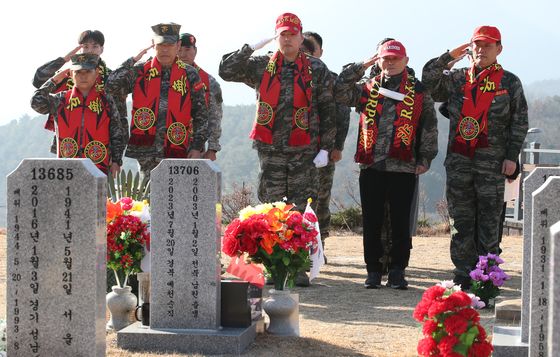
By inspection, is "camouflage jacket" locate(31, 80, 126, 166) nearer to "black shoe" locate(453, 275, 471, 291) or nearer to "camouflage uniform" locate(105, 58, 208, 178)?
"camouflage uniform" locate(105, 58, 208, 178)

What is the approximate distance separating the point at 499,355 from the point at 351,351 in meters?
1.08

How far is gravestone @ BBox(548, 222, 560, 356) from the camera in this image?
379 cm

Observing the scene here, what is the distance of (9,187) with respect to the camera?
5.83m

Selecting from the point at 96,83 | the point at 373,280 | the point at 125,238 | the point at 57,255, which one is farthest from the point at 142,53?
the point at 57,255

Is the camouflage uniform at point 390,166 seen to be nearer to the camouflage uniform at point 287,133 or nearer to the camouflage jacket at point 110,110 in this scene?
the camouflage uniform at point 287,133

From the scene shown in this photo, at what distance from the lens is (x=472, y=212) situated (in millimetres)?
9539

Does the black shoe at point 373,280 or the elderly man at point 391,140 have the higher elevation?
the elderly man at point 391,140

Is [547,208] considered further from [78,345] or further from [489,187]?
[489,187]

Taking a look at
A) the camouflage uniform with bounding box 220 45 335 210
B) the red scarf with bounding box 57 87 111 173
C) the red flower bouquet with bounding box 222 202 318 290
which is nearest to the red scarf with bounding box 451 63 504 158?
the camouflage uniform with bounding box 220 45 335 210

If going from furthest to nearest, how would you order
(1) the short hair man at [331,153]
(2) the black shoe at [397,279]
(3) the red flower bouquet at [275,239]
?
(1) the short hair man at [331,153], (2) the black shoe at [397,279], (3) the red flower bouquet at [275,239]

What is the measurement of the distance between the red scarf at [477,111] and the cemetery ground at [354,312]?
1.51m

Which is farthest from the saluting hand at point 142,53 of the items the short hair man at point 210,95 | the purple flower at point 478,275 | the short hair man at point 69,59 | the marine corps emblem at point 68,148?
the purple flower at point 478,275

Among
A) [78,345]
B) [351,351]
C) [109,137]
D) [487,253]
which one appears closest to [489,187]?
[487,253]

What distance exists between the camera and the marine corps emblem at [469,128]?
933 cm
